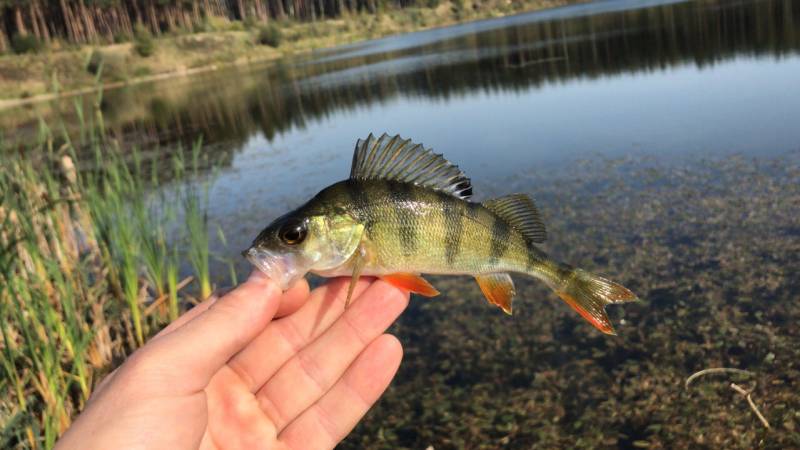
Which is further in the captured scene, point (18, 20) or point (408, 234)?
point (18, 20)

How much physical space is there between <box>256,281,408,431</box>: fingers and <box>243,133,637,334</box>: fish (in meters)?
0.28

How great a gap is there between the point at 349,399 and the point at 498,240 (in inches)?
43.8

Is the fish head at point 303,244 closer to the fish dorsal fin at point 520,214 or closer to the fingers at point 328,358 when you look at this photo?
the fingers at point 328,358

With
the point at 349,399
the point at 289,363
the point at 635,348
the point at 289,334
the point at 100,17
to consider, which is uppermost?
the point at 100,17

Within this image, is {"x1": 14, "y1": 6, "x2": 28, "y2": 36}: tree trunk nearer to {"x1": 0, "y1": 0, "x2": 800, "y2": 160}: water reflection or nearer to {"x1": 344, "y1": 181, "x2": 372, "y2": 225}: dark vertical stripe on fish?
{"x1": 0, "y1": 0, "x2": 800, "y2": 160}: water reflection

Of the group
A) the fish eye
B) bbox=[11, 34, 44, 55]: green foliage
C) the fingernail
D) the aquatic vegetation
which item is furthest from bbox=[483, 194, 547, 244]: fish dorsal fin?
bbox=[11, 34, 44, 55]: green foliage

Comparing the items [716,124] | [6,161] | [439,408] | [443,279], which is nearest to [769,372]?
[439,408]

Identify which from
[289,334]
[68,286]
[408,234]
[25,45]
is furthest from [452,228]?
[25,45]

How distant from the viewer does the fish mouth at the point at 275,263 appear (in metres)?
2.52

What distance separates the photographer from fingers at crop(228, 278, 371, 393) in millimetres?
3119

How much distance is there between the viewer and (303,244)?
8.40 ft

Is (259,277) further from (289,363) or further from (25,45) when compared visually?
(25,45)

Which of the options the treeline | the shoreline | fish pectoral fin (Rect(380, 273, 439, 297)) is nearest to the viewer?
fish pectoral fin (Rect(380, 273, 439, 297))

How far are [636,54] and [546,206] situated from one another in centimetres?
1594
